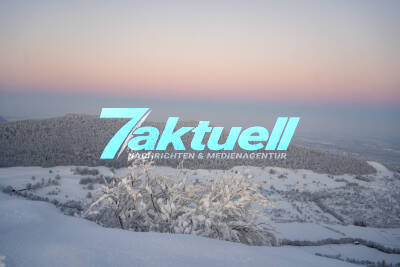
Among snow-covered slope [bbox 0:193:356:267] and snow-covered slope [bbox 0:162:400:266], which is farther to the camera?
snow-covered slope [bbox 0:162:400:266]

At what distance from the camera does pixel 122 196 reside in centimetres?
444

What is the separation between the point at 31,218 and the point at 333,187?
1382 cm

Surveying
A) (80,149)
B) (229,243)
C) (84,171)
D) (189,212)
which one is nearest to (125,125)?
(80,149)

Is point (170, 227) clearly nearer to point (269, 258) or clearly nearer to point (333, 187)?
point (269, 258)

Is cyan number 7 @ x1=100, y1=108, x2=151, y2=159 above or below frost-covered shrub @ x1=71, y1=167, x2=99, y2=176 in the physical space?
above

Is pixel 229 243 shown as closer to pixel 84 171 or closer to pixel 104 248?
pixel 104 248

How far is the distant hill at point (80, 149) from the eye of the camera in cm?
1320

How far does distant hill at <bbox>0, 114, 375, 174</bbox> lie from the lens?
13203mm

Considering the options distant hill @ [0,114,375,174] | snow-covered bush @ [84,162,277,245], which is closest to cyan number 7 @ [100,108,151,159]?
distant hill @ [0,114,375,174]

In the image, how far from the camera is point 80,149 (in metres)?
14.7

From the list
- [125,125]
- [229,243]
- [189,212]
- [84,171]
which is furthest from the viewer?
[125,125]

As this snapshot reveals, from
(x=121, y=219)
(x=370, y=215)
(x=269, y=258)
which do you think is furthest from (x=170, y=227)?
(x=370, y=215)

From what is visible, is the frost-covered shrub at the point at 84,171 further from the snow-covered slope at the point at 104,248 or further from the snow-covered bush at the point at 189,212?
the snow-covered slope at the point at 104,248

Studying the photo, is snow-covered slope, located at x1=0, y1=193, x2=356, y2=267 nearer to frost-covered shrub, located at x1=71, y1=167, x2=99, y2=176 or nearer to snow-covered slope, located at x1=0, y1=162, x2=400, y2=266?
snow-covered slope, located at x1=0, y1=162, x2=400, y2=266
